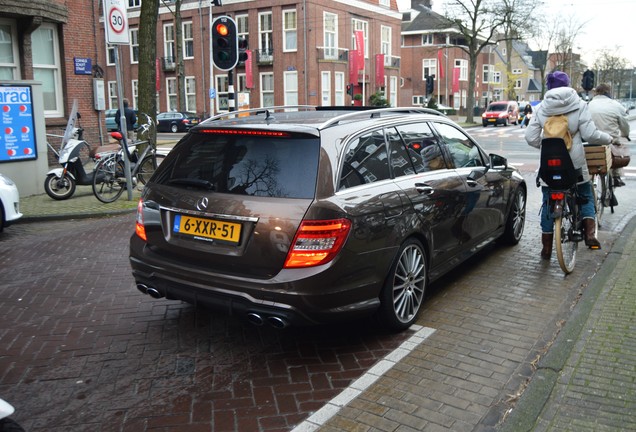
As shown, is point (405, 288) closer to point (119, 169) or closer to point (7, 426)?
point (7, 426)

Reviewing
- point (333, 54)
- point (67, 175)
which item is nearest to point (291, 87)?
point (333, 54)

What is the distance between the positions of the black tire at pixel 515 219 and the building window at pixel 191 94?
150 ft

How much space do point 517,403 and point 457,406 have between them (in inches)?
13.6

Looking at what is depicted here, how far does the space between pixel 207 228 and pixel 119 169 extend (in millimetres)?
8135

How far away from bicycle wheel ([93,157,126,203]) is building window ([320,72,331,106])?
35.4 m

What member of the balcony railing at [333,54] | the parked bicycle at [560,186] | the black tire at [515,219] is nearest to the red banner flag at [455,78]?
the balcony railing at [333,54]

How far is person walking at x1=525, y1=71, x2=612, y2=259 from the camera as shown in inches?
241

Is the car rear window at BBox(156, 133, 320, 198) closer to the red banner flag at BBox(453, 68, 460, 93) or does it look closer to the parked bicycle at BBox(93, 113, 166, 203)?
the parked bicycle at BBox(93, 113, 166, 203)

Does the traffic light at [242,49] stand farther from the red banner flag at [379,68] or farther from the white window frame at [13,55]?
the red banner flag at [379,68]

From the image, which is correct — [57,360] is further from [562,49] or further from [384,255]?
[562,49]

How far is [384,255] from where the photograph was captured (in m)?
4.30

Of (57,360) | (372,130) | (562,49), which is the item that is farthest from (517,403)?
(562,49)

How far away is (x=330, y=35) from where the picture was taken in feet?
153

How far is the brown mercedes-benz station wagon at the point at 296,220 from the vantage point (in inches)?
153
